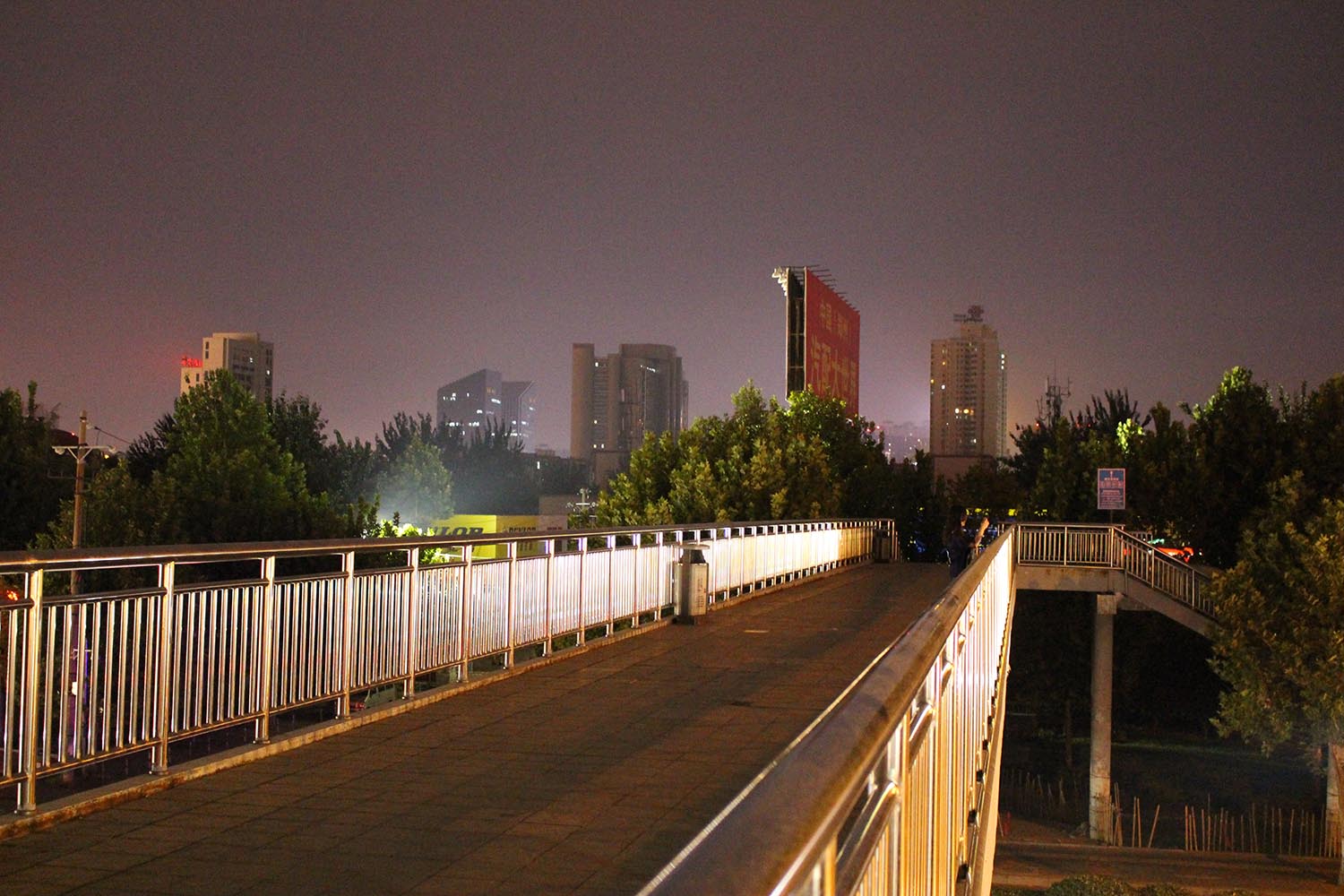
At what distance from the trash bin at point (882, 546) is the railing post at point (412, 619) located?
1325 inches

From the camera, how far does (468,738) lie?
9.23 metres

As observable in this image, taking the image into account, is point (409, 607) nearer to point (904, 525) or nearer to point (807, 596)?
point (807, 596)

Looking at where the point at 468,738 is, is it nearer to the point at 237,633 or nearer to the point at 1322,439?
the point at 237,633

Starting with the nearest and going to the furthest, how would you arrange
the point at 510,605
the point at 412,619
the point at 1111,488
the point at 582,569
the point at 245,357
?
1. the point at 412,619
2. the point at 510,605
3. the point at 582,569
4. the point at 1111,488
5. the point at 245,357

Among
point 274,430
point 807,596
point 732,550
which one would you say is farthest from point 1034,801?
point 274,430

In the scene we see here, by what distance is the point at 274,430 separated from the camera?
55.5 m

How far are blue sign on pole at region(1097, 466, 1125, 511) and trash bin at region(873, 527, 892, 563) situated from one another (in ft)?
23.4

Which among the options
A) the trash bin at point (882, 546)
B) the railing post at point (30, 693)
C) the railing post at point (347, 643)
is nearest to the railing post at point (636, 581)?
the railing post at point (347, 643)

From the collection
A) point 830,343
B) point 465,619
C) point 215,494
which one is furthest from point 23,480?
point 830,343

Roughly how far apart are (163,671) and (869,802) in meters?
6.04

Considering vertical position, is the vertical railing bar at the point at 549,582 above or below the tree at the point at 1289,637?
above

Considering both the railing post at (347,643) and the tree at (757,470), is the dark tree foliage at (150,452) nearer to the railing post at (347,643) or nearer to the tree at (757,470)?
the tree at (757,470)

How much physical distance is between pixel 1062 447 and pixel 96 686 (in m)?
47.3

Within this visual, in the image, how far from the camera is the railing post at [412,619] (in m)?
10.4
